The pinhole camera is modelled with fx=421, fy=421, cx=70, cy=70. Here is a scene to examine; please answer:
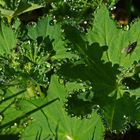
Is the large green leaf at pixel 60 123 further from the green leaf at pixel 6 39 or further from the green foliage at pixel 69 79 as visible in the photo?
the green leaf at pixel 6 39

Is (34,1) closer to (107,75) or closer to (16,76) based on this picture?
(16,76)

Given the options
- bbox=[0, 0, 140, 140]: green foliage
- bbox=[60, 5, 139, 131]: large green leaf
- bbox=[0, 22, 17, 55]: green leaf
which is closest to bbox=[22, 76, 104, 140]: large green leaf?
bbox=[0, 0, 140, 140]: green foliage

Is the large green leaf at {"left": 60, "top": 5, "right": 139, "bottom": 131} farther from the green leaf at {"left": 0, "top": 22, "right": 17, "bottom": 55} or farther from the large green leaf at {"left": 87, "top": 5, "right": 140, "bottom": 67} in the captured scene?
the green leaf at {"left": 0, "top": 22, "right": 17, "bottom": 55}

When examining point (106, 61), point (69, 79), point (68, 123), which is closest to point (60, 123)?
point (68, 123)

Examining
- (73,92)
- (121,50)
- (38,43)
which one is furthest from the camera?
(38,43)

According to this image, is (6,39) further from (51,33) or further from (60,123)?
(60,123)

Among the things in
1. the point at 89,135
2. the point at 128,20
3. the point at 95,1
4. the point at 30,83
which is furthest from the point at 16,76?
the point at 128,20

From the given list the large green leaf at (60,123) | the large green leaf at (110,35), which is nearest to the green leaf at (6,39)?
the large green leaf at (60,123)
